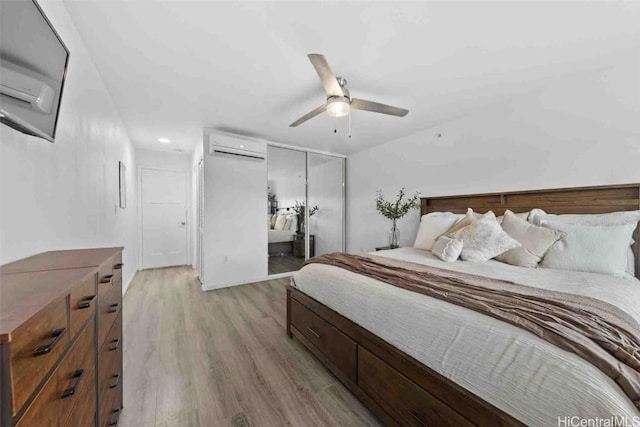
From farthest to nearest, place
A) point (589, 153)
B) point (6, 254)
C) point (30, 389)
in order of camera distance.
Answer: point (589, 153), point (6, 254), point (30, 389)

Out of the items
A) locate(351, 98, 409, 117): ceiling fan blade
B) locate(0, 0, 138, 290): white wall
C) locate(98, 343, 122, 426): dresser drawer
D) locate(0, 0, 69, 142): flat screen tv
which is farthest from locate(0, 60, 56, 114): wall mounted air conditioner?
locate(351, 98, 409, 117): ceiling fan blade

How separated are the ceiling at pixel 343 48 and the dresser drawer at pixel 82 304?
1.71 metres

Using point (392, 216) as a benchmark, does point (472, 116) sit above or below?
above

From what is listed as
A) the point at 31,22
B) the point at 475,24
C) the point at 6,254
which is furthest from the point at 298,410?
the point at 475,24

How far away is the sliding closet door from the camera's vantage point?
15.6 ft

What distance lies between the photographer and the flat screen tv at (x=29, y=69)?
2.93 feet

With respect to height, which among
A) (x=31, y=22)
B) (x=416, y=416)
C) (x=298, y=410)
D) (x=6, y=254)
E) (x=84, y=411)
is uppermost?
(x=31, y=22)

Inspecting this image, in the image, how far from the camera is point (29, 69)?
40.0 inches

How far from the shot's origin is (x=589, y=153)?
2.27 m

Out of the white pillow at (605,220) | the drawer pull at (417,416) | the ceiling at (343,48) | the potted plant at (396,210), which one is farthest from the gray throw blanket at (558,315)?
the potted plant at (396,210)

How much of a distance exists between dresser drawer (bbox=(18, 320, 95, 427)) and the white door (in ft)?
15.5

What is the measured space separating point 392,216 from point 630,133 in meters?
2.45

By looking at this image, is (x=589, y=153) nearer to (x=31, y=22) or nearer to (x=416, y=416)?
(x=416, y=416)

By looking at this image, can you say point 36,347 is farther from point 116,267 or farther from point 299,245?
point 299,245
